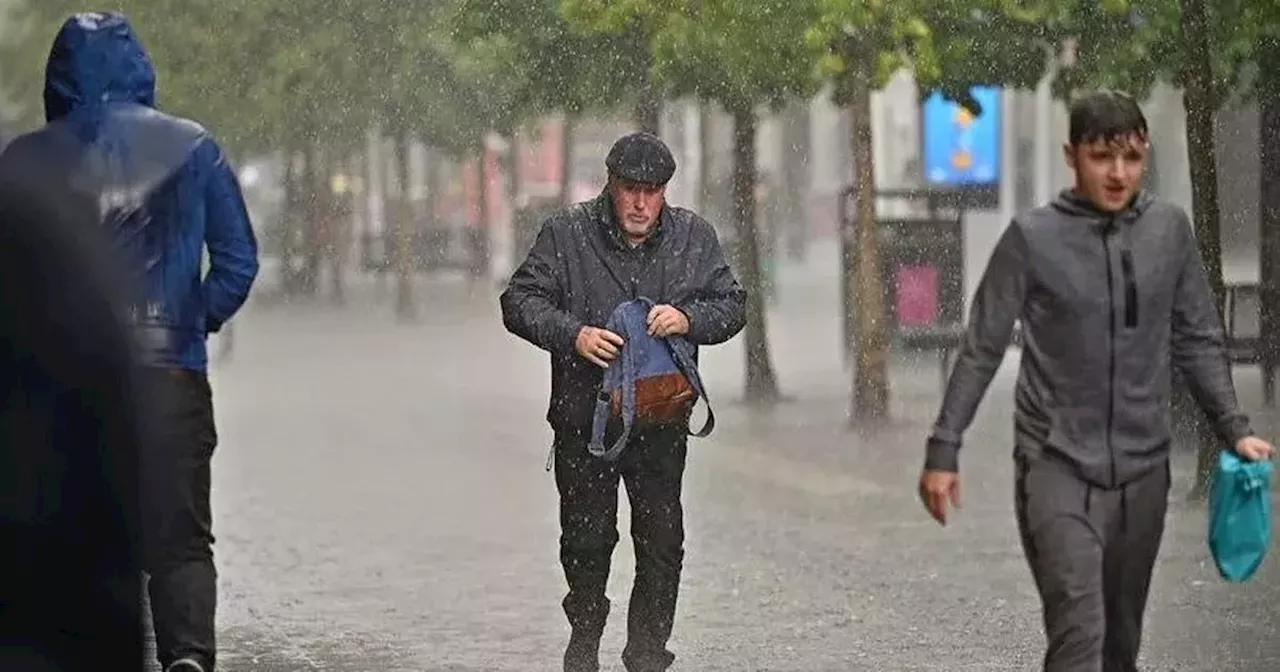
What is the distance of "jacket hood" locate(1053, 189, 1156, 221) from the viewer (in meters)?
6.20

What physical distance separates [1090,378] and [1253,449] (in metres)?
0.37

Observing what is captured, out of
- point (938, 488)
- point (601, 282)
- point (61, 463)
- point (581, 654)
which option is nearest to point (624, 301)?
point (601, 282)

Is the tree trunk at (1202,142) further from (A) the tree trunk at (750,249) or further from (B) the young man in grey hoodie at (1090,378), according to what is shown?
(B) the young man in grey hoodie at (1090,378)

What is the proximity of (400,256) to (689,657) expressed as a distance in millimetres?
30084

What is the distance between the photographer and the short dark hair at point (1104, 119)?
6.15m

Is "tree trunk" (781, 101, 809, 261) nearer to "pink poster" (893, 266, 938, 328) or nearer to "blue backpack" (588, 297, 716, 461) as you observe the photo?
"pink poster" (893, 266, 938, 328)

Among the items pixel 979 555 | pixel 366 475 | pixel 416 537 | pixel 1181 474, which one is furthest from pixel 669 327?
pixel 366 475

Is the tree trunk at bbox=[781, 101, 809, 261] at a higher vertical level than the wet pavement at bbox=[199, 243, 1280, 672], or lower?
lower

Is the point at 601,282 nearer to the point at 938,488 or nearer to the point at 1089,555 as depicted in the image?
the point at 938,488

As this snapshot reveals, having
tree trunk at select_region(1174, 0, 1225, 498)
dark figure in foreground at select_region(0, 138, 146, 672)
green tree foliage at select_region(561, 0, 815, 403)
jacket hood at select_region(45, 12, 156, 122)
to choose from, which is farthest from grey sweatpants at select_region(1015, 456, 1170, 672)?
Result: green tree foliage at select_region(561, 0, 815, 403)

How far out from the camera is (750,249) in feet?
69.7

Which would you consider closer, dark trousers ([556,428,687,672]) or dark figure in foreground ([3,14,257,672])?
dark figure in foreground ([3,14,257,672])

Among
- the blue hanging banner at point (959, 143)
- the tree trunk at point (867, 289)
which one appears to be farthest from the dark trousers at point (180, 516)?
the blue hanging banner at point (959, 143)

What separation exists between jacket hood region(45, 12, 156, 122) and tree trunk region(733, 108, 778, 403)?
1350 centimetres
